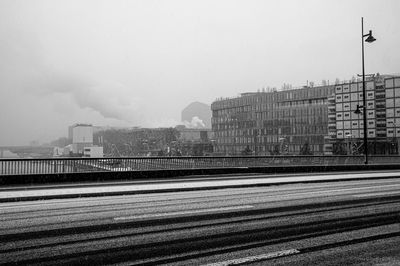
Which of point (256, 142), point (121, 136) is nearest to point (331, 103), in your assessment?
point (256, 142)

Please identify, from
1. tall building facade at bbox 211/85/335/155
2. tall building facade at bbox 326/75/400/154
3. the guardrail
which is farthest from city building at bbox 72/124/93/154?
tall building facade at bbox 211/85/335/155

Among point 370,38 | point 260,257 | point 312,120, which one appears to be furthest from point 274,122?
point 260,257

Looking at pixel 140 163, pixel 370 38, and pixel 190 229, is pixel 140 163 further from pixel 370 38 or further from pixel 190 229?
pixel 370 38

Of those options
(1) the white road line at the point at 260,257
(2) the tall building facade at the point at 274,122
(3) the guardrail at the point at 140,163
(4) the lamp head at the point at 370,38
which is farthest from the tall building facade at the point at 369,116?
(1) the white road line at the point at 260,257

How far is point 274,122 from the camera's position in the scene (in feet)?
468

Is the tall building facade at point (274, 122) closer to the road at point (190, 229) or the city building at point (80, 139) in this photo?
the city building at point (80, 139)

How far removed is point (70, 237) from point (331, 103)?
13032 centimetres

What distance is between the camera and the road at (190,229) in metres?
5.54

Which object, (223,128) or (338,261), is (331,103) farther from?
(338,261)

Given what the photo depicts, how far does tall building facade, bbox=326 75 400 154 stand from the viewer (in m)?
115

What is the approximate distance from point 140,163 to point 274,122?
124663 millimetres

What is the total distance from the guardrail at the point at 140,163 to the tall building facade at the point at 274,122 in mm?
97550

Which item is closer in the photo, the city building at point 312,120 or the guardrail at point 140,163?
the guardrail at point 140,163

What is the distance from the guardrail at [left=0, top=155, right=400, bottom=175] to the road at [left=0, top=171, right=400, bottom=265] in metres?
7.03
